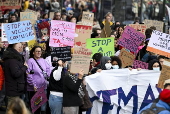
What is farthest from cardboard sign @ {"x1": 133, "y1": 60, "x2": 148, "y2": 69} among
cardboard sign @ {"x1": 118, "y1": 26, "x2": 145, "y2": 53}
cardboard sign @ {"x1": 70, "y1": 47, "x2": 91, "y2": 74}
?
cardboard sign @ {"x1": 70, "y1": 47, "x2": 91, "y2": 74}

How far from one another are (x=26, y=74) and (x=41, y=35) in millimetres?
2049

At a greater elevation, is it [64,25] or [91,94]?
[64,25]

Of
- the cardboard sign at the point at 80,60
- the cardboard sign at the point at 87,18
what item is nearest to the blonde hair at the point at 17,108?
the cardboard sign at the point at 80,60

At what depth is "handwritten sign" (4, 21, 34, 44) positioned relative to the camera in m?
10.7

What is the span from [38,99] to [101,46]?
1838 mm

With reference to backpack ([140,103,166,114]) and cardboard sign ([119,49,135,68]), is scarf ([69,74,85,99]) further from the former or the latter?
backpack ([140,103,166,114])

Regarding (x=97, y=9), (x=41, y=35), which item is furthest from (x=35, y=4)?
(x=41, y=35)

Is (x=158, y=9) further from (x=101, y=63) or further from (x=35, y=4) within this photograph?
(x=101, y=63)

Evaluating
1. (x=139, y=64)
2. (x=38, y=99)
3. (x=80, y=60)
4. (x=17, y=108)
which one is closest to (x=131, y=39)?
(x=139, y=64)

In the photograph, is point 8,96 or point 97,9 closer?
point 8,96

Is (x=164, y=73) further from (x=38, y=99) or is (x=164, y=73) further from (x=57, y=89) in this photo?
(x=38, y=99)

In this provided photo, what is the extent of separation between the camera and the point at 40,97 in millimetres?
10539

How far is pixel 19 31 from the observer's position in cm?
1098

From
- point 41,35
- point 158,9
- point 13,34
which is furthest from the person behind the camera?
point 158,9
